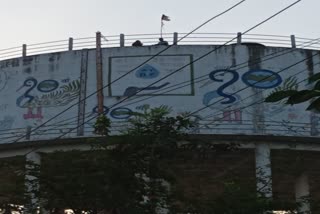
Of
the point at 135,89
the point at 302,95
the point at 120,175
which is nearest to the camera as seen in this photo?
the point at 302,95

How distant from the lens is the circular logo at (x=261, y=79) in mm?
24406

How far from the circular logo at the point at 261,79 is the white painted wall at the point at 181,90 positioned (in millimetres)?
40

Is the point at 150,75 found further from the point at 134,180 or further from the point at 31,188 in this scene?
the point at 134,180

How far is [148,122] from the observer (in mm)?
10734

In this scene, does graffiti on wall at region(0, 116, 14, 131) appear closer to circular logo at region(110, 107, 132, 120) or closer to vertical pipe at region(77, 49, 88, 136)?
vertical pipe at region(77, 49, 88, 136)

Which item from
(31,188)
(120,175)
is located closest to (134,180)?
(120,175)

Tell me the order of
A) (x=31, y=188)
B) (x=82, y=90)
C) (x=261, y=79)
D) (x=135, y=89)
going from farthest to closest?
(x=82, y=90) → (x=135, y=89) → (x=261, y=79) → (x=31, y=188)

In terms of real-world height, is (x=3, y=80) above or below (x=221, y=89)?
above

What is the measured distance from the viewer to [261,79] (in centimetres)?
2434

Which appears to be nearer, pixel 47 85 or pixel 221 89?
pixel 221 89

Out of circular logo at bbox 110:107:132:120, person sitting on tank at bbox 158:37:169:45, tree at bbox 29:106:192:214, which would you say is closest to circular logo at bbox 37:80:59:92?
circular logo at bbox 110:107:132:120

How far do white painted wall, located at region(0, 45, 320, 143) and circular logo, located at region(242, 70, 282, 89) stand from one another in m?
0.04

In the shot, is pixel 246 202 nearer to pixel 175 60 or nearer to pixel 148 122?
pixel 148 122

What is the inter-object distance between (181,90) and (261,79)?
3.26 meters
